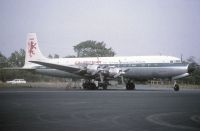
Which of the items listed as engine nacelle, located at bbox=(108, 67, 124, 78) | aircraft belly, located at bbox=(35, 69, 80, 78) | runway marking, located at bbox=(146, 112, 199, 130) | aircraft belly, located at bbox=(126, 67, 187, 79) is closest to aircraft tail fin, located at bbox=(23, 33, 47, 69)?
aircraft belly, located at bbox=(35, 69, 80, 78)

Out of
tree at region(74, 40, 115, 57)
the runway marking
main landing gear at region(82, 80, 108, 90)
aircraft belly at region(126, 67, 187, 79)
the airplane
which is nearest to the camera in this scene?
the runway marking

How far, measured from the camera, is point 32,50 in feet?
146

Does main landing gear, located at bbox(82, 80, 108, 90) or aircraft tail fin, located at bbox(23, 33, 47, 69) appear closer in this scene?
main landing gear, located at bbox(82, 80, 108, 90)

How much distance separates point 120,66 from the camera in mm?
37031

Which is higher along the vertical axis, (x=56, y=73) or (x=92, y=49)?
(x=92, y=49)

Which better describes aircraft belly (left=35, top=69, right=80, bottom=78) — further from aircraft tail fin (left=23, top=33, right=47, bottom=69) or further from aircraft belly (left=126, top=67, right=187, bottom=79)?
aircraft belly (left=126, top=67, right=187, bottom=79)

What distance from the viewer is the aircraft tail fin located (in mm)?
44375

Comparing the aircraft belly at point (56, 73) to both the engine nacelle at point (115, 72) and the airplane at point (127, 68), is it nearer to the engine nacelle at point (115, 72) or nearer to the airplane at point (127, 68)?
the airplane at point (127, 68)

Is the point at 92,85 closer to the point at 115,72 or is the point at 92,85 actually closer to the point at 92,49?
the point at 115,72

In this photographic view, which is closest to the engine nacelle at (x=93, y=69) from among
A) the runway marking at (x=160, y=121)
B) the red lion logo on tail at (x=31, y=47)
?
the red lion logo on tail at (x=31, y=47)

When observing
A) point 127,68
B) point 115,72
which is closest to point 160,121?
point 115,72

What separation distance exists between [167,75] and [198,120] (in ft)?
77.7

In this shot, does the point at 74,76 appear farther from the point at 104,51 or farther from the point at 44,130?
the point at 104,51

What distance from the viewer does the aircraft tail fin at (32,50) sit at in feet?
146
